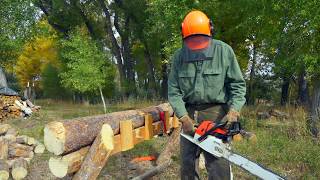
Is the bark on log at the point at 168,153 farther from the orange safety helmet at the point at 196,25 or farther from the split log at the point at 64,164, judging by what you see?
the orange safety helmet at the point at 196,25

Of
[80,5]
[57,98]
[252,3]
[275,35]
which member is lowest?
[57,98]

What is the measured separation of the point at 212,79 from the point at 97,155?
1815 millimetres

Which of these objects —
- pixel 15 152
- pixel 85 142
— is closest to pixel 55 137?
pixel 85 142

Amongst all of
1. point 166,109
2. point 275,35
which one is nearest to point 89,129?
point 166,109

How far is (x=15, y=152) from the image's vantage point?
31.5 feet

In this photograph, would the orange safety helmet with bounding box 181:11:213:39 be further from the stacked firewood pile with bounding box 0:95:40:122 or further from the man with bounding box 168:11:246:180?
the stacked firewood pile with bounding box 0:95:40:122

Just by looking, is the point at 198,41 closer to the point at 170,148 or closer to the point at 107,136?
the point at 107,136

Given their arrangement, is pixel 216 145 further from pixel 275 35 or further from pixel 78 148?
pixel 275 35

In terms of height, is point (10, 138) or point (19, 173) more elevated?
point (10, 138)

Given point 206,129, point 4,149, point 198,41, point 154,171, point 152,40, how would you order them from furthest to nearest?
1. point 152,40
2. point 4,149
3. point 154,171
4. point 198,41
5. point 206,129

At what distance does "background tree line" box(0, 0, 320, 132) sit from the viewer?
10234 millimetres

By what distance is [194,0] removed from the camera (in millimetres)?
15188

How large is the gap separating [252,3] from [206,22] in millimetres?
6441

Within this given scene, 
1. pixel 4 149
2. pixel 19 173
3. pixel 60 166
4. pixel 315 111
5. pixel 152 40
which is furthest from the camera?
pixel 152 40
